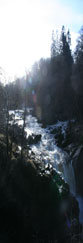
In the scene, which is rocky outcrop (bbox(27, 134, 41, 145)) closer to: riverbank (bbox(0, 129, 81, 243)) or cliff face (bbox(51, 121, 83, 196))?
cliff face (bbox(51, 121, 83, 196))

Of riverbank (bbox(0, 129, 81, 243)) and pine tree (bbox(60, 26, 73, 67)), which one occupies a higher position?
pine tree (bbox(60, 26, 73, 67))

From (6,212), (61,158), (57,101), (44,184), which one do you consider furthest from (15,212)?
(57,101)

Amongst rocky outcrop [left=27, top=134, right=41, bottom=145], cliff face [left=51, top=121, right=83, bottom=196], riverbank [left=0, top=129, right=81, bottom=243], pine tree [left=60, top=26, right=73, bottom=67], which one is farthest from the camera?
pine tree [left=60, top=26, right=73, bottom=67]

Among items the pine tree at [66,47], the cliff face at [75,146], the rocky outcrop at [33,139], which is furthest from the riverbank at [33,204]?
the pine tree at [66,47]

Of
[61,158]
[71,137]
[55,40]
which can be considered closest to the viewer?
[61,158]

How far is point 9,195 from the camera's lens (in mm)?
11211

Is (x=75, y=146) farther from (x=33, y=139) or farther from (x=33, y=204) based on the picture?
(x=33, y=204)

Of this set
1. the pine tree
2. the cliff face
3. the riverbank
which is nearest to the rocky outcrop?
the cliff face

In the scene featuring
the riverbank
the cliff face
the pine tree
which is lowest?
the riverbank

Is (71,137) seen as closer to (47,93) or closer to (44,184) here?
(44,184)

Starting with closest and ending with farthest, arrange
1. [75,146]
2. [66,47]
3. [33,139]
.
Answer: [75,146], [33,139], [66,47]

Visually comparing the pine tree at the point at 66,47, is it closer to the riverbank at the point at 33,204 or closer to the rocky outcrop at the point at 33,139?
the rocky outcrop at the point at 33,139

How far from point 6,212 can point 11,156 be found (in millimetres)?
4767

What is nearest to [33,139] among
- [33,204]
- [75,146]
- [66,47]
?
[75,146]
